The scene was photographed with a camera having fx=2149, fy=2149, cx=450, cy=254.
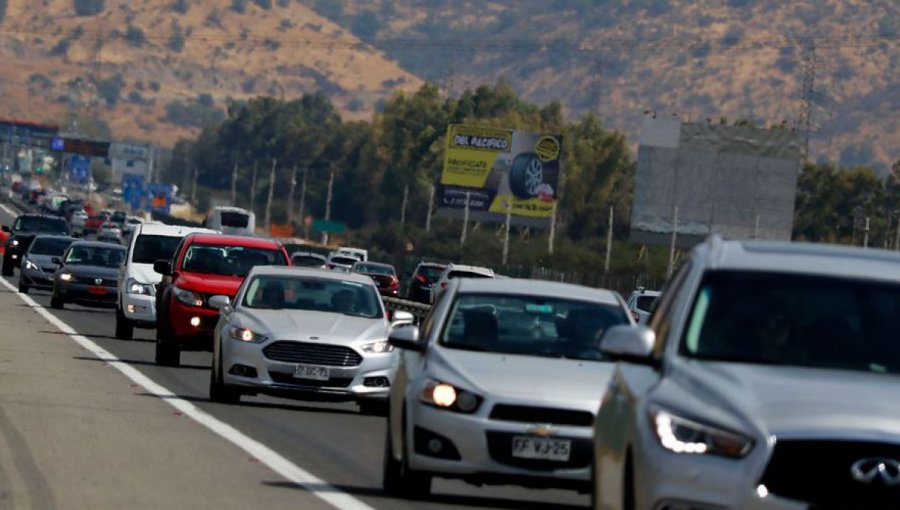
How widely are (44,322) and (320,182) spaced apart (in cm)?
15263

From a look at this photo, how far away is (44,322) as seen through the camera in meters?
36.0

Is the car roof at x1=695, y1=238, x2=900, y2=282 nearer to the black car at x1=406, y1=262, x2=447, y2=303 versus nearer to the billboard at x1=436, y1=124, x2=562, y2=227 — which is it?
the black car at x1=406, y1=262, x2=447, y2=303

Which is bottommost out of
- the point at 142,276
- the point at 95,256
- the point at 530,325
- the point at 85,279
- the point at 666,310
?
the point at 85,279

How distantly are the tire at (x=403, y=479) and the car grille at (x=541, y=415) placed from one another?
0.68m

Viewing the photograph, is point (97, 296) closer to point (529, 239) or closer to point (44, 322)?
point (44, 322)

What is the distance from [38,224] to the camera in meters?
65.1

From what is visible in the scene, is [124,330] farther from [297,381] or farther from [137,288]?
[297,381]

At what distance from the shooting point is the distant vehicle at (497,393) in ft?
41.6

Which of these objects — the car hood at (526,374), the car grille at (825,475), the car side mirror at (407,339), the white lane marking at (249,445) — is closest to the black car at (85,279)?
the white lane marking at (249,445)

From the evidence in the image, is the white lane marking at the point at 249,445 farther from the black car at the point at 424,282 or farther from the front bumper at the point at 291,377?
the black car at the point at 424,282

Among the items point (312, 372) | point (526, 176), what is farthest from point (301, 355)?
point (526, 176)

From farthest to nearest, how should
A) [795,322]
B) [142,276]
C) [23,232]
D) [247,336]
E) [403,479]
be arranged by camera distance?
[23,232]
[142,276]
[247,336]
[403,479]
[795,322]

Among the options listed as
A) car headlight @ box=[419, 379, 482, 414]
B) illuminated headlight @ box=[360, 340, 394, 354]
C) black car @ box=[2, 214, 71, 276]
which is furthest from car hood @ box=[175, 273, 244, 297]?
black car @ box=[2, 214, 71, 276]

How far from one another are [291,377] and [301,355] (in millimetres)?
225
